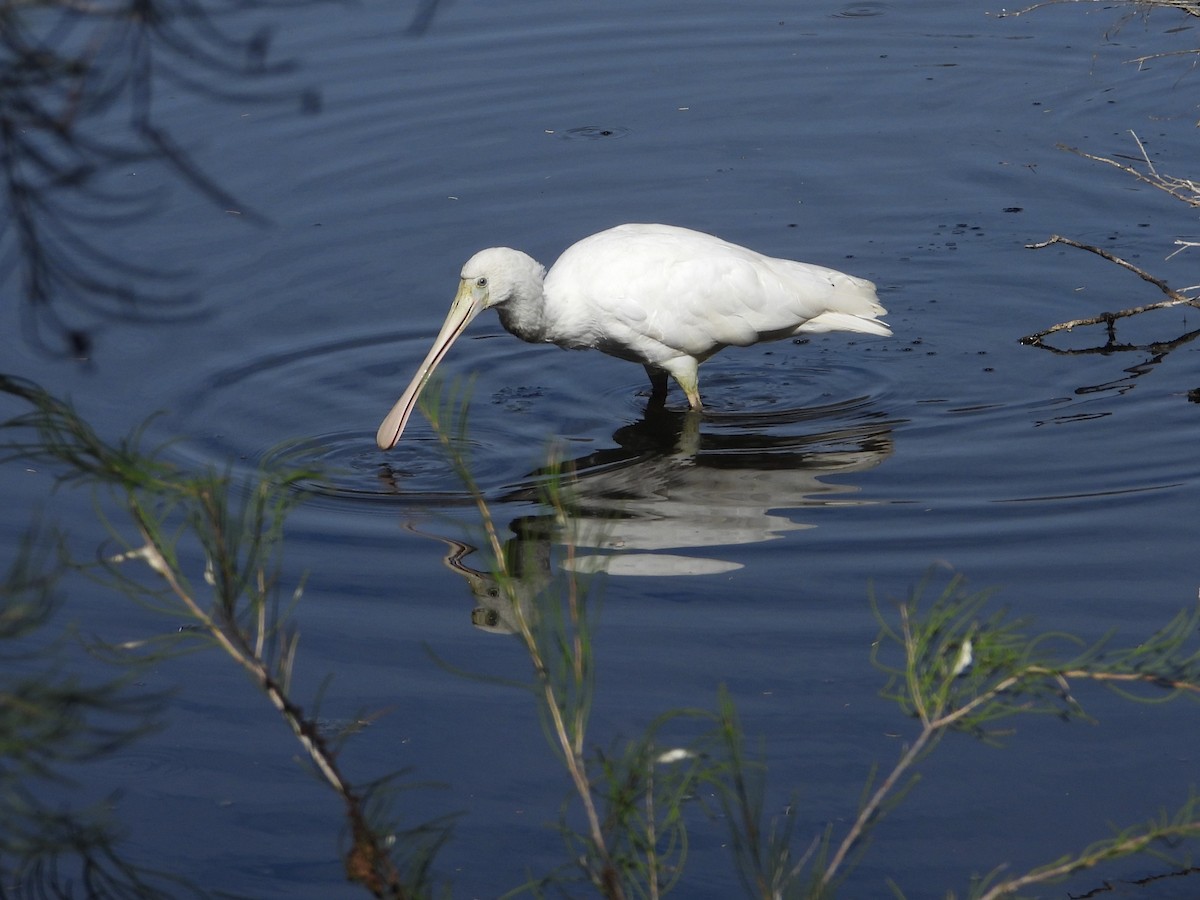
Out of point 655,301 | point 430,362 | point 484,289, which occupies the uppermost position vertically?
point 484,289

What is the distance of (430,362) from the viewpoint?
696cm

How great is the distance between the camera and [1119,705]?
4434 mm

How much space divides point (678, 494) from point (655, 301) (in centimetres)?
99

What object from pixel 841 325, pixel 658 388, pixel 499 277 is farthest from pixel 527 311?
pixel 841 325

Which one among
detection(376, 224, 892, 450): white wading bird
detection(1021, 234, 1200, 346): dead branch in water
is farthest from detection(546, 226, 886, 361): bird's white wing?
detection(1021, 234, 1200, 346): dead branch in water

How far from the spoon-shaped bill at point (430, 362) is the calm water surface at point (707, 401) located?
0.13 metres

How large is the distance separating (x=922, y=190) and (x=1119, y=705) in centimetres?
553

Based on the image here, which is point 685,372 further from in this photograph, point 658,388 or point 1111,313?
point 1111,313

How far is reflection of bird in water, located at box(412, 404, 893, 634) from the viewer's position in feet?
18.5

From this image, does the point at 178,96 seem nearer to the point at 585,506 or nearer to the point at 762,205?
the point at 762,205

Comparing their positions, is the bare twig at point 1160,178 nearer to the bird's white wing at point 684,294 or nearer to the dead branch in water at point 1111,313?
the dead branch in water at point 1111,313

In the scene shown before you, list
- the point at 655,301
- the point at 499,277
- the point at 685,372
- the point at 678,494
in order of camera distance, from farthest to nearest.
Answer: the point at 685,372 < the point at 655,301 < the point at 499,277 < the point at 678,494

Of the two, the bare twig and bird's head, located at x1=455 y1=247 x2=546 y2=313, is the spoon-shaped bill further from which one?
the bare twig

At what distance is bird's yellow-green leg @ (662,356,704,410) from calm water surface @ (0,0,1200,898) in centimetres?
16
